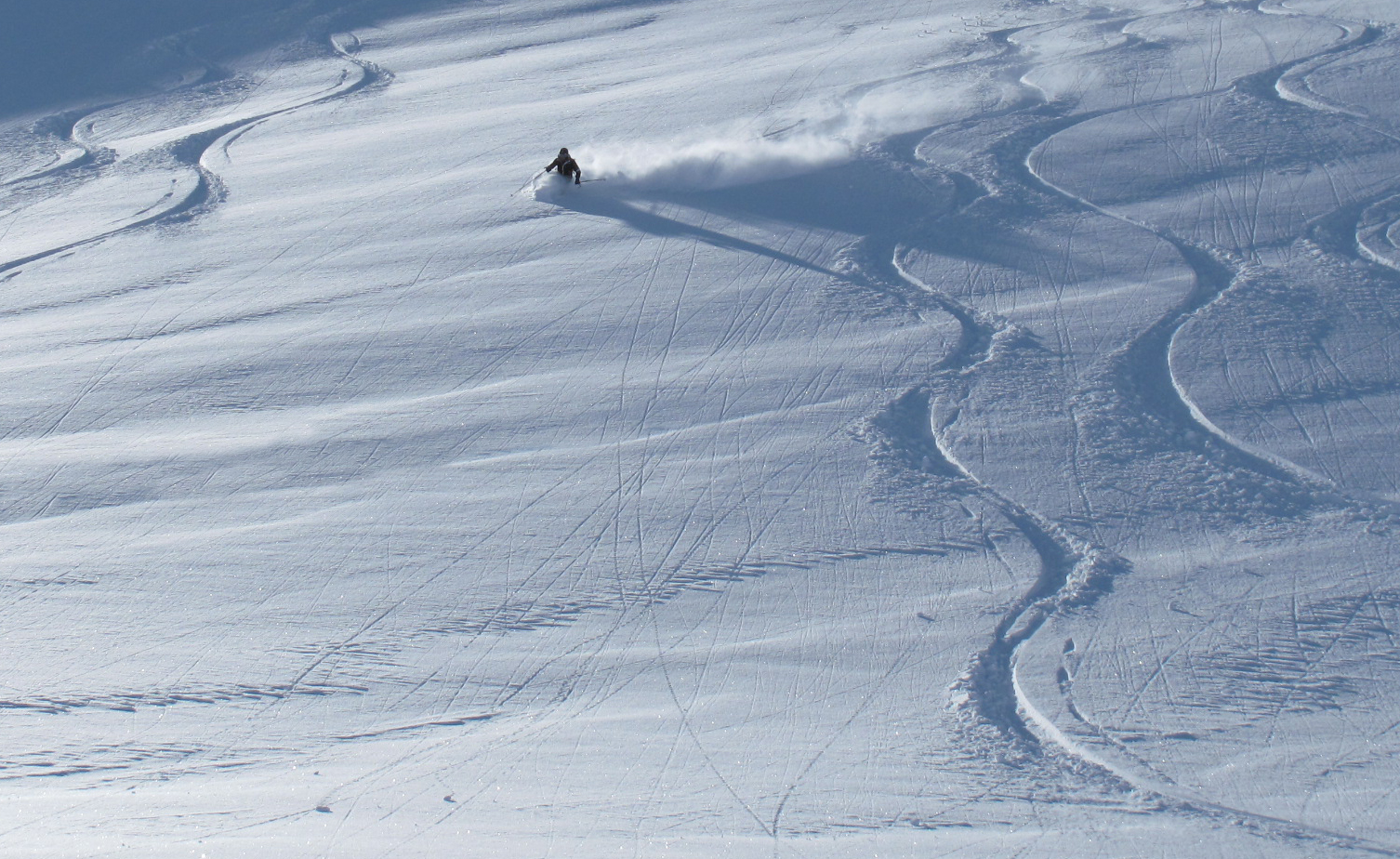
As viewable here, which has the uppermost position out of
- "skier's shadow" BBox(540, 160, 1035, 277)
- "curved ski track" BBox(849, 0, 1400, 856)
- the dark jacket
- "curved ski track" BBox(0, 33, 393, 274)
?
"curved ski track" BBox(0, 33, 393, 274)

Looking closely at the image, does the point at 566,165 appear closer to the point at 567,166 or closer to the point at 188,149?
the point at 567,166

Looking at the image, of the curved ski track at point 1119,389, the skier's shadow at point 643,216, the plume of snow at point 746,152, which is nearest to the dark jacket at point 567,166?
the skier's shadow at point 643,216

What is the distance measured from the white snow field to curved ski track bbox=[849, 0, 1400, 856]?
2 centimetres

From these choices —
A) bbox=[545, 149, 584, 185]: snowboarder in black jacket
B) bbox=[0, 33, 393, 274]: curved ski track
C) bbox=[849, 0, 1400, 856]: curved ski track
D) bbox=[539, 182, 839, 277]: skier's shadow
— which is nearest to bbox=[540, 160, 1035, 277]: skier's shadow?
bbox=[539, 182, 839, 277]: skier's shadow

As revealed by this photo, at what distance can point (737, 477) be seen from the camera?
6047 millimetres

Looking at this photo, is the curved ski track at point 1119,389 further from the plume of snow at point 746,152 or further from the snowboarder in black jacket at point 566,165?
the snowboarder in black jacket at point 566,165

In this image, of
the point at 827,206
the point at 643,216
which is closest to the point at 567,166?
the point at 643,216

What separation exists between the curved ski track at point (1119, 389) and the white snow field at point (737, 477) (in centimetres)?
2

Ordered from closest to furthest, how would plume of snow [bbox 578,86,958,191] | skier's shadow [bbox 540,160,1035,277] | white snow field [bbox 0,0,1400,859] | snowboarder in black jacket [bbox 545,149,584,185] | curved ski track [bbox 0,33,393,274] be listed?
white snow field [bbox 0,0,1400,859] → skier's shadow [bbox 540,160,1035,277] → snowboarder in black jacket [bbox 545,149,584,185] → plume of snow [bbox 578,86,958,191] → curved ski track [bbox 0,33,393,274]

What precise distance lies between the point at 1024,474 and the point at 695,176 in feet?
13.7

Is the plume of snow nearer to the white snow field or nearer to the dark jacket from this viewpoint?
the white snow field

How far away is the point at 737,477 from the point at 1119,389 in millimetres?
2215

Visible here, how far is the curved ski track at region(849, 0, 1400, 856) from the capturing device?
444 centimetres

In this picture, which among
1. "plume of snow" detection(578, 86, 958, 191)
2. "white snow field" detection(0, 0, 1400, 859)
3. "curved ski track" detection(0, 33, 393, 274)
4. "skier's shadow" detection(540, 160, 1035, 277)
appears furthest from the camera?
"curved ski track" detection(0, 33, 393, 274)
